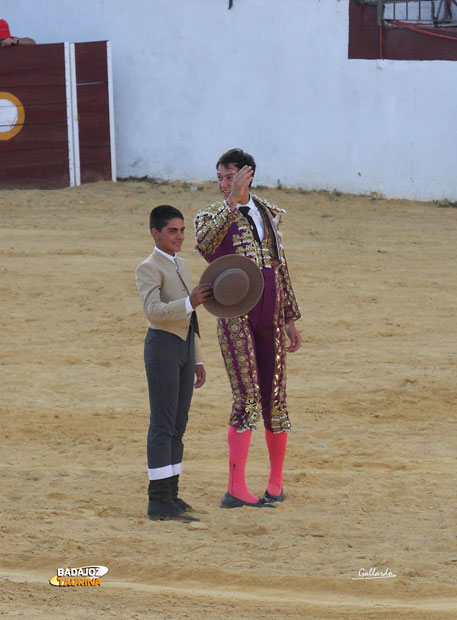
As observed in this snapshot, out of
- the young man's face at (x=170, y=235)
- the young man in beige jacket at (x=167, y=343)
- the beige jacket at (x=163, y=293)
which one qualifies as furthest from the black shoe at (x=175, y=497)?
the young man's face at (x=170, y=235)

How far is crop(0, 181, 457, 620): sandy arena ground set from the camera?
10.8 feet

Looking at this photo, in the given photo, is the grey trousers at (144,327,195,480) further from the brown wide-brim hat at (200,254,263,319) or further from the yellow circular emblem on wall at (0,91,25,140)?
the yellow circular emblem on wall at (0,91,25,140)

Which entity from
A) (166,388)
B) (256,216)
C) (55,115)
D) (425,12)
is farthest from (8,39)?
(166,388)

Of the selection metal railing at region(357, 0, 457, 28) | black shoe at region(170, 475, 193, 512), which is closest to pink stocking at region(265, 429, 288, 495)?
black shoe at region(170, 475, 193, 512)

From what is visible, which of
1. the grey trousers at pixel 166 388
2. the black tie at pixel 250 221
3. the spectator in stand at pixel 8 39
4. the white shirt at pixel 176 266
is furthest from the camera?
the spectator in stand at pixel 8 39

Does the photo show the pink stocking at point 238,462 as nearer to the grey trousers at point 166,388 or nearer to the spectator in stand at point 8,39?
the grey trousers at point 166,388

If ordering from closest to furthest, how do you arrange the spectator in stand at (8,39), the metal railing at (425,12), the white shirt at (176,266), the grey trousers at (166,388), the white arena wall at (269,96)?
the white shirt at (176,266)
the grey trousers at (166,388)
the white arena wall at (269,96)
the metal railing at (425,12)
the spectator in stand at (8,39)

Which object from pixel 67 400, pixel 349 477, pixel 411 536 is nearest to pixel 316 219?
pixel 67 400

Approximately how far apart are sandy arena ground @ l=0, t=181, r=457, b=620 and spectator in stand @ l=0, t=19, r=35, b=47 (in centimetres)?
326

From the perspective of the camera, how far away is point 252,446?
17.2 ft

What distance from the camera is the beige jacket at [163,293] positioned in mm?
3836

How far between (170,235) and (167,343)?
43cm

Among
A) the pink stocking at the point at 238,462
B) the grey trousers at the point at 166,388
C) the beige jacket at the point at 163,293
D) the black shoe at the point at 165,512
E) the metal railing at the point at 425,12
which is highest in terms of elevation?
the metal railing at the point at 425,12

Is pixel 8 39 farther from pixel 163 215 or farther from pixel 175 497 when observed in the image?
pixel 175 497
